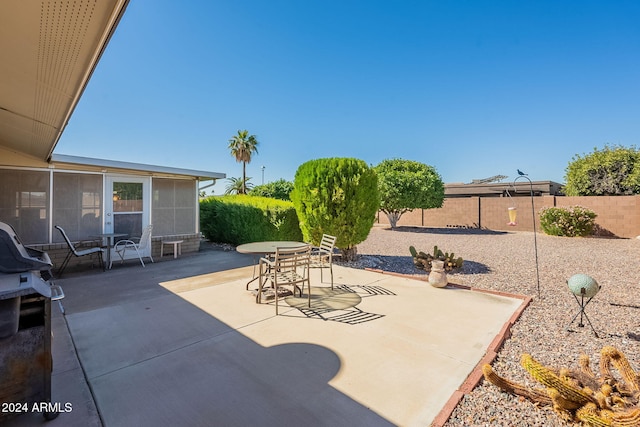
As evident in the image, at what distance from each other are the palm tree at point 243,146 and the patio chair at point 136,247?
22.2 metres

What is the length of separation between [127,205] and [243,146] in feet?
75.5

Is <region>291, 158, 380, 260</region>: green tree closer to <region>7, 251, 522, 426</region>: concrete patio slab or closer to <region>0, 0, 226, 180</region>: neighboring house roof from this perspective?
<region>7, 251, 522, 426</region>: concrete patio slab

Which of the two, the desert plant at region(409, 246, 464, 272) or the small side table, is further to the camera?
the small side table

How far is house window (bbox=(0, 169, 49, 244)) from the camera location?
5.70m

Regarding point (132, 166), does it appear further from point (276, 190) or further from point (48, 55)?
point (276, 190)

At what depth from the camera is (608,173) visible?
14.3 meters

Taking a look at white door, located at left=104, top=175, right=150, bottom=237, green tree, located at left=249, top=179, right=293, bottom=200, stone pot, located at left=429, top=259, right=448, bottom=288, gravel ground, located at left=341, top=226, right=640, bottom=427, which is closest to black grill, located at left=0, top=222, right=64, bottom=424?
gravel ground, located at left=341, top=226, right=640, bottom=427

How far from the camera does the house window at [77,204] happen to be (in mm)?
6188

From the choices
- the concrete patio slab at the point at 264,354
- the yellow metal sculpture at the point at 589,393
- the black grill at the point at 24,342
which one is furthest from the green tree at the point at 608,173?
the black grill at the point at 24,342

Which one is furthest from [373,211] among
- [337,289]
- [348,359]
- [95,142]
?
[95,142]

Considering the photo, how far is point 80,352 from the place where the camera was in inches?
109

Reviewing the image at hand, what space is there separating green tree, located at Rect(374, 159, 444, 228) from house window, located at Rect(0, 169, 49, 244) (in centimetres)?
1349

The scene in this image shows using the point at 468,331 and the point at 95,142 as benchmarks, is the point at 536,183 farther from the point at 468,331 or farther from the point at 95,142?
the point at 95,142

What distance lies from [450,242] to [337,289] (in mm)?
7930
